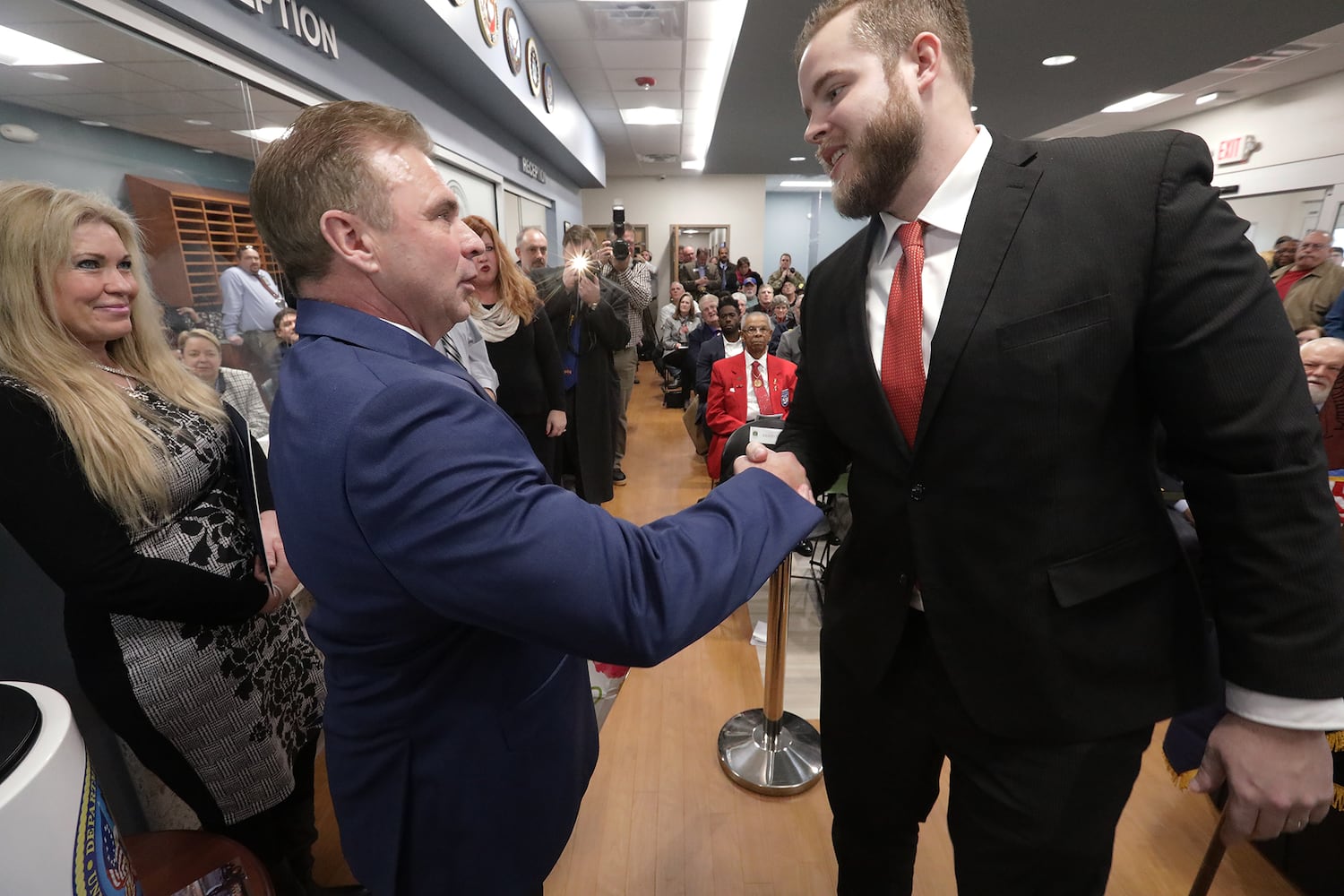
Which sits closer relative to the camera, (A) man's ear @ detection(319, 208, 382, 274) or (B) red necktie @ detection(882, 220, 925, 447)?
(A) man's ear @ detection(319, 208, 382, 274)

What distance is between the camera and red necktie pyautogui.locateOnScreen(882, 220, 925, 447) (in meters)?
0.95

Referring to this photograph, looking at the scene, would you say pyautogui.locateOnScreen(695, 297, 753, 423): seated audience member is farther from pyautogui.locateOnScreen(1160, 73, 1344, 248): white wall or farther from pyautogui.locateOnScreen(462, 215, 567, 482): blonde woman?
pyautogui.locateOnScreen(1160, 73, 1344, 248): white wall

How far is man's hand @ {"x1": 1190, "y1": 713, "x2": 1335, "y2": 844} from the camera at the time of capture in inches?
30.9

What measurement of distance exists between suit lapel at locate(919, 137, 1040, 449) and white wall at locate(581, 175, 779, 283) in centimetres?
1322

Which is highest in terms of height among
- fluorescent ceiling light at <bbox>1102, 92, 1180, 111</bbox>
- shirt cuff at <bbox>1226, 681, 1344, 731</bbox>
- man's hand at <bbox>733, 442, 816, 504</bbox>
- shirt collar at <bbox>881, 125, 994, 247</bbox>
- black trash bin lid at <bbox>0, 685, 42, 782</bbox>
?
fluorescent ceiling light at <bbox>1102, 92, 1180, 111</bbox>

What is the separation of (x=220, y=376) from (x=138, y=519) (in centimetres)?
105

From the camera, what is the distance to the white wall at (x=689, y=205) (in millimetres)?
13180

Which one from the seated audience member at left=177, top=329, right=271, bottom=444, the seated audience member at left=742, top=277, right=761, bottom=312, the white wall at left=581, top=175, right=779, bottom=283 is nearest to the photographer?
the seated audience member at left=177, top=329, right=271, bottom=444

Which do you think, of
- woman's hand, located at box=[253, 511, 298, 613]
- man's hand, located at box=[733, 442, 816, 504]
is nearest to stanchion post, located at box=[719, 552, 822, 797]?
man's hand, located at box=[733, 442, 816, 504]

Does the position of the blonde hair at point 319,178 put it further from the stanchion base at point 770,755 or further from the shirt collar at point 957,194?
the stanchion base at point 770,755

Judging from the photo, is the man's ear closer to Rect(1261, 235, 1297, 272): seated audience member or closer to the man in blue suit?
the man in blue suit

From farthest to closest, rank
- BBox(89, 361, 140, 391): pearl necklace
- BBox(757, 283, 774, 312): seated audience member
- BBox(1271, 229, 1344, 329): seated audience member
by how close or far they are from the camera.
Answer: BBox(757, 283, 774, 312): seated audience member
BBox(1271, 229, 1344, 329): seated audience member
BBox(89, 361, 140, 391): pearl necklace

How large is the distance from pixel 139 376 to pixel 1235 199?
1180 centimetres

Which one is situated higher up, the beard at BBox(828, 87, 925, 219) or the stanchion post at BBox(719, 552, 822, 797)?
the beard at BBox(828, 87, 925, 219)
